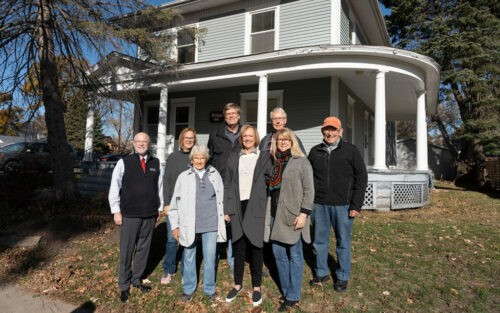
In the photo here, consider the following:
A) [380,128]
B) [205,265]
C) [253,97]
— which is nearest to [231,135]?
[205,265]

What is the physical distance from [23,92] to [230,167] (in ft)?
24.2

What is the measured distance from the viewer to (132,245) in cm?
320

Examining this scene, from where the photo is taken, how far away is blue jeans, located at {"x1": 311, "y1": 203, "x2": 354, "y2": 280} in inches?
125

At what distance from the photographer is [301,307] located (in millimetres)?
2988

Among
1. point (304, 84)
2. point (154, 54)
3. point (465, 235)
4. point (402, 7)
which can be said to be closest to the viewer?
point (465, 235)

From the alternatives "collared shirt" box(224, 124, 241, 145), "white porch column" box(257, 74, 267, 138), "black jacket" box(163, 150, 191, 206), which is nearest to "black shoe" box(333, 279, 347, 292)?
"collared shirt" box(224, 124, 241, 145)

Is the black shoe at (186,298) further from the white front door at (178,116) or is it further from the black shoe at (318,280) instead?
the white front door at (178,116)

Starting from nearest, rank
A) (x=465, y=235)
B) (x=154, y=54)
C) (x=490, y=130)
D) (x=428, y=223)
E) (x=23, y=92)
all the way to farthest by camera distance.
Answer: (x=465, y=235) < (x=428, y=223) < (x=23, y=92) < (x=154, y=54) < (x=490, y=130)

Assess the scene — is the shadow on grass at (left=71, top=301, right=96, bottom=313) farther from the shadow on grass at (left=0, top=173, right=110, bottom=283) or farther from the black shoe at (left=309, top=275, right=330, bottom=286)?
the black shoe at (left=309, top=275, right=330, bottom=286)

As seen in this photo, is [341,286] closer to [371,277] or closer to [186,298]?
[371,277]

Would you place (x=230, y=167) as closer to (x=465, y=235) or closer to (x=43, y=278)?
(x=43, y=278)

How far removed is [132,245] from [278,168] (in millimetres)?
1911

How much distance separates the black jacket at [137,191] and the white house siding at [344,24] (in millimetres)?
8335

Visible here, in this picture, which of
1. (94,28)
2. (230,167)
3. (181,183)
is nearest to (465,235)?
(230,167)
